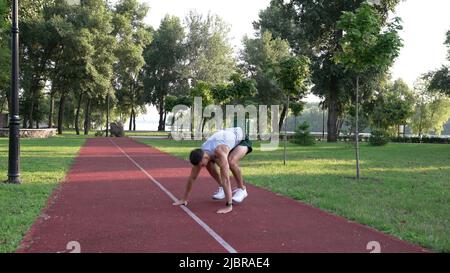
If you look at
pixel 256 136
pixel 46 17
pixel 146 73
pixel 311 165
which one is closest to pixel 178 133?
pixel 256 136

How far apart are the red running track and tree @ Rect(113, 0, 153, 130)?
44.9 metres

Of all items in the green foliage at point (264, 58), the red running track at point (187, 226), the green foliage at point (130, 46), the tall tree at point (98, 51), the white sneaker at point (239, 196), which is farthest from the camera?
the green foliage at point (130, 46)

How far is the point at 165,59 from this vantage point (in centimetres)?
6994

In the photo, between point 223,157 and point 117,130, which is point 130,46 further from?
point 223,157

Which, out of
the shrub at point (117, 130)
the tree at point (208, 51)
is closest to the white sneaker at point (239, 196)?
the shrub at point (117, 130)

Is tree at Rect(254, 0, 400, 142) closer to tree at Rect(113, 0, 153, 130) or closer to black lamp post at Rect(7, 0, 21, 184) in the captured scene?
tree at Rect(113, 0, 153, 130)

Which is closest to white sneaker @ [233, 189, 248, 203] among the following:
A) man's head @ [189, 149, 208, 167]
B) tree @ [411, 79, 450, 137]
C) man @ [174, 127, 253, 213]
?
man @ [174, 127, 253, 213]

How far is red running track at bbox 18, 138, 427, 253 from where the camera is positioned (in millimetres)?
6207

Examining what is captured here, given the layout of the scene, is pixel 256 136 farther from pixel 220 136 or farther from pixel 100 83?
pixel 220 136

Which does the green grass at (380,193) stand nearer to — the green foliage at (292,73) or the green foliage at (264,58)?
the green foliage at (292,73)

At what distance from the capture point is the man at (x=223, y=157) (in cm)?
848

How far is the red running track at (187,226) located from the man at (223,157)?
248 mm

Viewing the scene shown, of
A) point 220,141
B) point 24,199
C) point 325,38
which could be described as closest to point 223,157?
point 220,141

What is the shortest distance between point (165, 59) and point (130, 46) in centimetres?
1561
